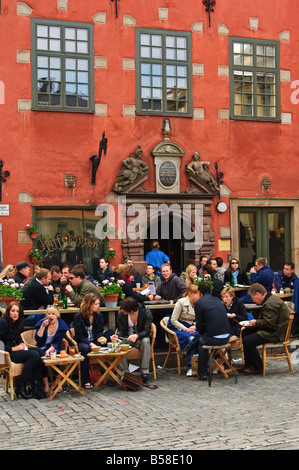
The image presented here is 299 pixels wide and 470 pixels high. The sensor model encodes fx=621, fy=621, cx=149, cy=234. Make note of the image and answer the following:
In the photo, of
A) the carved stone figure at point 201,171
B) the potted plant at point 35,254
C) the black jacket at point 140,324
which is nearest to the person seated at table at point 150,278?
the potted plant at point 35,254

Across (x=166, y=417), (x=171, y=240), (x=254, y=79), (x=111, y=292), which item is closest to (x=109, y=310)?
(x=111, y=292)

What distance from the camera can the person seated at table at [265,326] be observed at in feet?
29.5

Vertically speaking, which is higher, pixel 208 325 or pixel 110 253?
pixel 110 253

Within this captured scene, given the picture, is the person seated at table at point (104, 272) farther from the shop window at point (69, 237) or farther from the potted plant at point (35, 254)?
the potted plant at point (35, 254)

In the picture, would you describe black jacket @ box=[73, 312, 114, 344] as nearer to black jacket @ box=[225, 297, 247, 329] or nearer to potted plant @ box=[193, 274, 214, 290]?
black jacket @ box=[225, 297, 247, 329]

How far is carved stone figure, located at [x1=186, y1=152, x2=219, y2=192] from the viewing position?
14656mm

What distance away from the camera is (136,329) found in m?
8.86

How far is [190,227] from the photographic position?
14875mm

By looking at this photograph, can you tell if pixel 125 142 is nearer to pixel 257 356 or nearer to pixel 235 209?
pixel 235 209

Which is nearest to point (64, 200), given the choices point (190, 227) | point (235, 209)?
point (190, 227)

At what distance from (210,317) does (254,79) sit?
341 inches

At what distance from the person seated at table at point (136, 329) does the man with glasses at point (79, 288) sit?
682mm

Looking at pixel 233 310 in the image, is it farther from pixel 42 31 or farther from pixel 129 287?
pixel 42 31

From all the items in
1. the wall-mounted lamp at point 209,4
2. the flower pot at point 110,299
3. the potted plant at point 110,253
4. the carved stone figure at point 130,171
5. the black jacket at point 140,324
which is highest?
the wall-mounted lamp at point 209,4
